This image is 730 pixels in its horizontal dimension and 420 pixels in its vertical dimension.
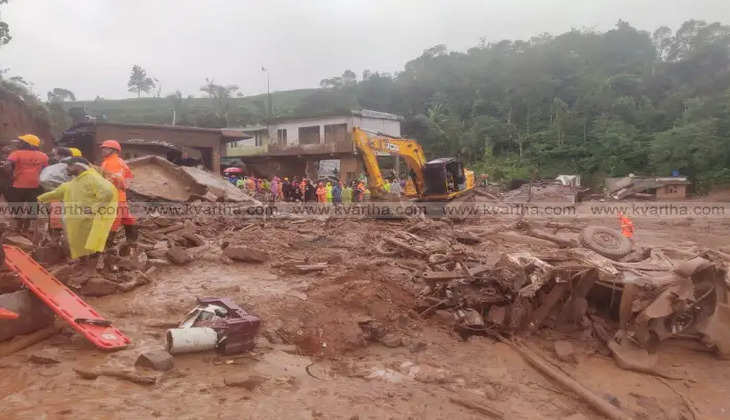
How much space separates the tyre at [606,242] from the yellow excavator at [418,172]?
18.9 feet

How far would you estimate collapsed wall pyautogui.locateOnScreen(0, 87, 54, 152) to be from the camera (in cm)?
1709

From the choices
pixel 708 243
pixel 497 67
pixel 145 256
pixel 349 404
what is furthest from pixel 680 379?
pixel 497 67

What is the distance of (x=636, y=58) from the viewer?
4747 cm

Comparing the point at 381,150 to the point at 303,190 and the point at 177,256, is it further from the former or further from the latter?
the point at 177,256

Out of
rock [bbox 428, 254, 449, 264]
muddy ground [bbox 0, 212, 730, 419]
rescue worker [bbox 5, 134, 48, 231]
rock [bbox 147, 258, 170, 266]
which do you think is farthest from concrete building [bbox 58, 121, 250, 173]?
muddy ground [bbox 0, 212, 730, 419]

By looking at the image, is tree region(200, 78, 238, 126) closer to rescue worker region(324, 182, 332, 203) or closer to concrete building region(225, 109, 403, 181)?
concrete building region(225, 109, 403, 181)

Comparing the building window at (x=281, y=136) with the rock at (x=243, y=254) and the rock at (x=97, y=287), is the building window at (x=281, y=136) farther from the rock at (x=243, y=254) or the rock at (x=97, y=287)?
the rock at (x=97, y=287)

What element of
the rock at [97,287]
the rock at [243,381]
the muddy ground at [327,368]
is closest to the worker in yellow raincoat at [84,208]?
the rock at [97,287]

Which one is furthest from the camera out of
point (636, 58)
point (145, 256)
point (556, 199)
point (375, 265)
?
point (636, 58)

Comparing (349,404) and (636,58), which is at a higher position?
(636,58)

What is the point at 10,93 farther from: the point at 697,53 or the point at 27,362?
the point at 697,53

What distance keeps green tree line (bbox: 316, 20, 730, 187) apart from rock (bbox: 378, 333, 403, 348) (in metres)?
27.5

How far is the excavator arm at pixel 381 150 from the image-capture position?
12656 millimetres

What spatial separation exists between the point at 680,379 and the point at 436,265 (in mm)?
3142
